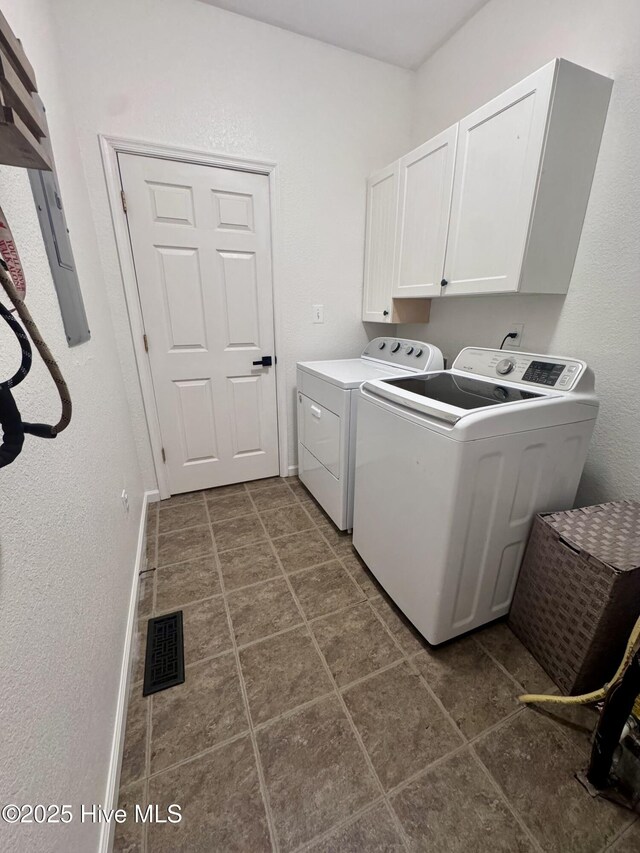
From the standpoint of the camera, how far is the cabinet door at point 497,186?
1.33 meters

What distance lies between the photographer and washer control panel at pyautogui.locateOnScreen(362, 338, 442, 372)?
1.97 metres

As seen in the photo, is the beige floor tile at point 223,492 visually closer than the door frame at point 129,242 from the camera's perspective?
No

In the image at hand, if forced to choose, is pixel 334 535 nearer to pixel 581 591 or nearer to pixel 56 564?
pixel 581 591

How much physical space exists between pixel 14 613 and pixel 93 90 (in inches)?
93.1

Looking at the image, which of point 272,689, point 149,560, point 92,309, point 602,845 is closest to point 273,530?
point 149,560

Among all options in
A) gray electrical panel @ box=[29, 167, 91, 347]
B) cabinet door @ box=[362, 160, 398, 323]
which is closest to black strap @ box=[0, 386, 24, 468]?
gray electrical panel @ box=[29, 167, 91, 347]

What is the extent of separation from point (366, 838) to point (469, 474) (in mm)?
1020

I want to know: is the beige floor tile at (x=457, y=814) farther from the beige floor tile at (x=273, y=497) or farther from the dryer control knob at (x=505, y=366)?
the beige floor tile at (x=273, y=497)

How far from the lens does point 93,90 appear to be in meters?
1.72

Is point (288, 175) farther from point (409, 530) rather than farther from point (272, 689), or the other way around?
point (272, 689)

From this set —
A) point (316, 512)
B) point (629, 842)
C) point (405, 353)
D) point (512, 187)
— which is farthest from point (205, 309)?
point (629, 842)

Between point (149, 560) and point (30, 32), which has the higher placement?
point (30, 32)

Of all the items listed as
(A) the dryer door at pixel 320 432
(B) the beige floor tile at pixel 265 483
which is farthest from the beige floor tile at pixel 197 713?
(B) the beige floor tile at pixel 265 483

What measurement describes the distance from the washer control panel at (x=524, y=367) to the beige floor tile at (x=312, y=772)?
1455 millimetres
